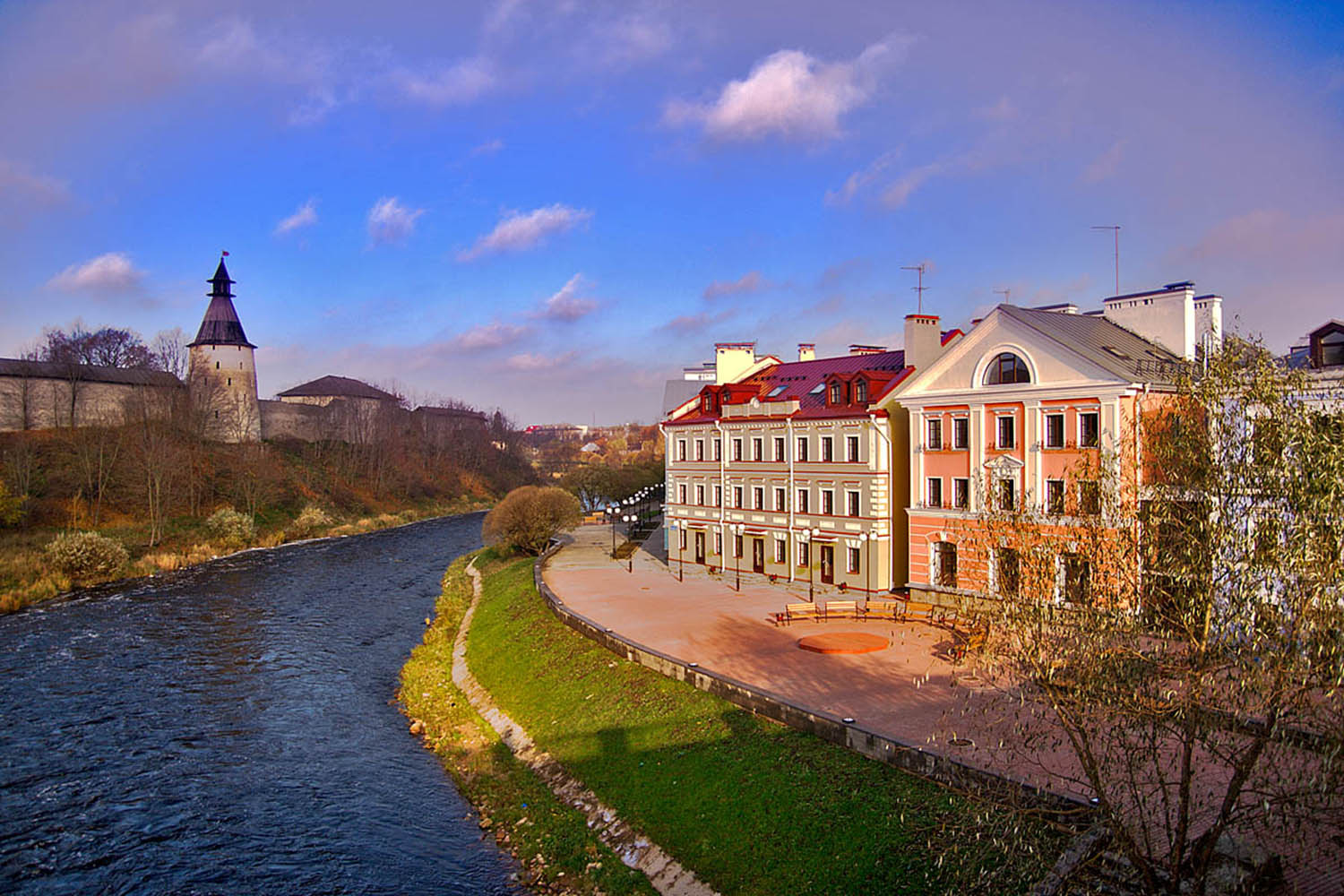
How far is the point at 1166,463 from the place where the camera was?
32.8 ft

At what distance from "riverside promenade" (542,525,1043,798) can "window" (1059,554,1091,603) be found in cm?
196

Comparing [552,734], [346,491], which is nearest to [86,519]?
[346,491]

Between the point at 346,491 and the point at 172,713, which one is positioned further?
the point at 346,491

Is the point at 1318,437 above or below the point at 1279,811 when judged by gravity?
above

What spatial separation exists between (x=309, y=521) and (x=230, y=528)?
27.7ft

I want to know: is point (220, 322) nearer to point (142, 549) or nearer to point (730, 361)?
point (142, 549)

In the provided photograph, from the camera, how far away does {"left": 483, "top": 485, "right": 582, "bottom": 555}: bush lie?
46.4 meters

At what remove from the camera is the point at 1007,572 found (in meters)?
A: 11.2

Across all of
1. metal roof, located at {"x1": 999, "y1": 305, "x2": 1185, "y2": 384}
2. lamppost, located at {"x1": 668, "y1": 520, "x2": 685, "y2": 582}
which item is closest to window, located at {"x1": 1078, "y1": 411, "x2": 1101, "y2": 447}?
metal roof, located at {"x1": 999, "y1": 305, "x2": 1185, "y2": 384}

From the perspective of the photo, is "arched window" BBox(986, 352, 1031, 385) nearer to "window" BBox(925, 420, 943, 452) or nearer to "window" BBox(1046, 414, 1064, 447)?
"window" BBox(1046, 414, 1064, 447)

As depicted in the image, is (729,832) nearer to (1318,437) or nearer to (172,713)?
(1318,437)

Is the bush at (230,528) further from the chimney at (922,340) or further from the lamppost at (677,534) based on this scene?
the chimney at (922,340)

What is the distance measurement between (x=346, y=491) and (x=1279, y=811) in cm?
7837

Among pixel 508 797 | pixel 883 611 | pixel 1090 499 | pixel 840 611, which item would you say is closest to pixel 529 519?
pixel 840 611
